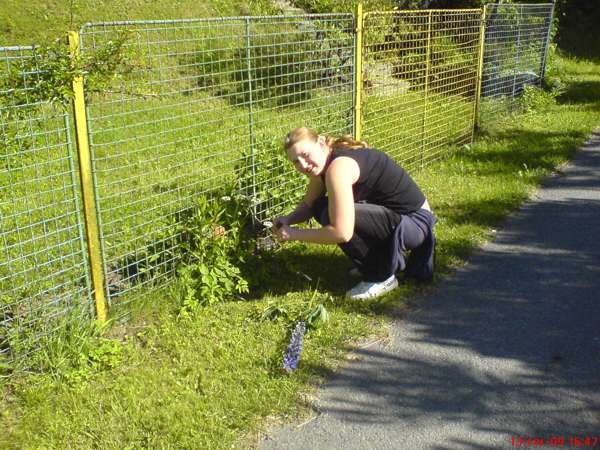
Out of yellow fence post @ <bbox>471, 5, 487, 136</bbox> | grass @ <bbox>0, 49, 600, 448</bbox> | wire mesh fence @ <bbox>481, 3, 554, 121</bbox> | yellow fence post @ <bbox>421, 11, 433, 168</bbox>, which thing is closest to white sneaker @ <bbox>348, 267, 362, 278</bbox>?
grass @ <bbox>0, 49, 600, 448</bbox>

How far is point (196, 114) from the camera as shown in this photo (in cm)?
542

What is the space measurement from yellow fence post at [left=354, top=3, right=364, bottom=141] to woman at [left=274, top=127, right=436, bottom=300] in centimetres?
188

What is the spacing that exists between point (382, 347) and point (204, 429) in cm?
122

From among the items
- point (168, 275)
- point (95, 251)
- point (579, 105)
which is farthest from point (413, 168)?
point (579, 105)

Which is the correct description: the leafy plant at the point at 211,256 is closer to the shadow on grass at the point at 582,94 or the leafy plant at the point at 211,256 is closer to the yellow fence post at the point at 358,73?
the yellow fence post at the point at 358,73

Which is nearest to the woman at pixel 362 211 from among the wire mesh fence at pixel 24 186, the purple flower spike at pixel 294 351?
the purple flower spike at pixel 294 351

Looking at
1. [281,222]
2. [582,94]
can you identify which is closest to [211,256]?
[281,222]

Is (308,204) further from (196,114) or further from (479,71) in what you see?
(479,71)

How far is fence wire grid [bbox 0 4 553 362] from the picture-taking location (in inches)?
144

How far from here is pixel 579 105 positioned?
1153 cm

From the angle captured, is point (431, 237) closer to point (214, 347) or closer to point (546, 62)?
point (214, 347)

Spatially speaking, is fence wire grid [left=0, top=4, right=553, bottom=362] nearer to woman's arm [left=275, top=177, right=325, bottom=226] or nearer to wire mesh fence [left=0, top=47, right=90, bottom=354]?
wire mesh fence [left=0, top=47, right=90, bottom=354]

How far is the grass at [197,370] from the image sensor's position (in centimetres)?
312

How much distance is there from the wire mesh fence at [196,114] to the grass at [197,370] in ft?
1.25
